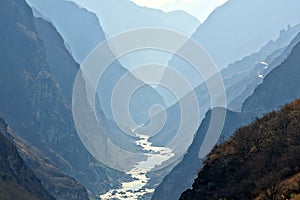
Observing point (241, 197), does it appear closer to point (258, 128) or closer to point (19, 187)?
point (258, 128)

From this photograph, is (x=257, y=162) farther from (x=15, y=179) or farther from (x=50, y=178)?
(x=50, y=178)

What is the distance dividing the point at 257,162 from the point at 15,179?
97460mm

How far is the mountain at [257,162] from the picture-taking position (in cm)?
3628

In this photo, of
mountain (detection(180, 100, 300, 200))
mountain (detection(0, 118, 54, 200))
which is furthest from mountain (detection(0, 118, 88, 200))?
mountain (detection(180, 100, 300, 200))

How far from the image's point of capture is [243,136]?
47.4 metres

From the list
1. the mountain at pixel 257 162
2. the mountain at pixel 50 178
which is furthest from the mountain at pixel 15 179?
the mountain at pixel 257 162

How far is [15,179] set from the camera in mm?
126875

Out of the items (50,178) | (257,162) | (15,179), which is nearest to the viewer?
(257,162)

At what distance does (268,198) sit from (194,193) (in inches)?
659

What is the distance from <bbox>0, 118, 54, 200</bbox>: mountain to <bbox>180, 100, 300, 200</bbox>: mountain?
253ft

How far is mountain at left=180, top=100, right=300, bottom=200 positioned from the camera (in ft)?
119

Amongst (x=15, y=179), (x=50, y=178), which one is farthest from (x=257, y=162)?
(x=50, y=178)

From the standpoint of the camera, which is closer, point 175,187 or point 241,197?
point 241,197

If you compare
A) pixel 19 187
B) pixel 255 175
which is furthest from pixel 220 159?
pixel 19 187
